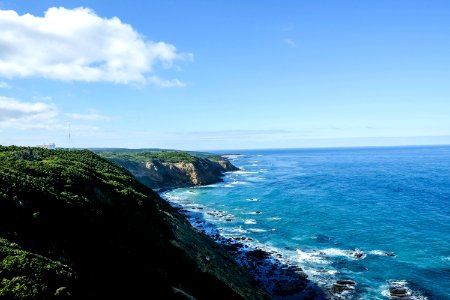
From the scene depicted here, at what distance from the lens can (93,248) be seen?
25219 millimetres

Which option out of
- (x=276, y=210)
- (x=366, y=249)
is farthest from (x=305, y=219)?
(x=366, y=249)

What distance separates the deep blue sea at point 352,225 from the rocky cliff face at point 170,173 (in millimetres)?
11255

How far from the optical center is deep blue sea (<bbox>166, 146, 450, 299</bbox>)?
46.1m

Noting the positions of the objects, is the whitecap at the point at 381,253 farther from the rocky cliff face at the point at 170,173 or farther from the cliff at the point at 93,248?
the rocky cliff face at the point at 170,173

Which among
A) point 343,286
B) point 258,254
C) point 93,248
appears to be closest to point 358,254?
point 343,286

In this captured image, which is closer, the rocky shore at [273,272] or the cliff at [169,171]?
the rocky shore at [273,272]

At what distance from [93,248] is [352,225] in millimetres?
56658

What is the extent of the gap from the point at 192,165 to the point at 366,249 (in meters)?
96.1

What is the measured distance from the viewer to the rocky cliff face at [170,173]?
130m

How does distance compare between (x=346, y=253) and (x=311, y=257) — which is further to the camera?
(x=346, y=253)

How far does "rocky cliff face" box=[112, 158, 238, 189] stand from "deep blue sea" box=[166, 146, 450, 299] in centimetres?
1126

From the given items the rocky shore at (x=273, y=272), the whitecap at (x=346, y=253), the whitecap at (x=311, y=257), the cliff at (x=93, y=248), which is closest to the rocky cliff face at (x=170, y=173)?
the rocky shore at (x=273, y=272)

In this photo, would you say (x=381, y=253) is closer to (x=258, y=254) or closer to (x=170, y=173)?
(x=258, y=254)

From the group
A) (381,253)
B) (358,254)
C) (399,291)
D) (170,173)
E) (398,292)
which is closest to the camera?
(398,292)
